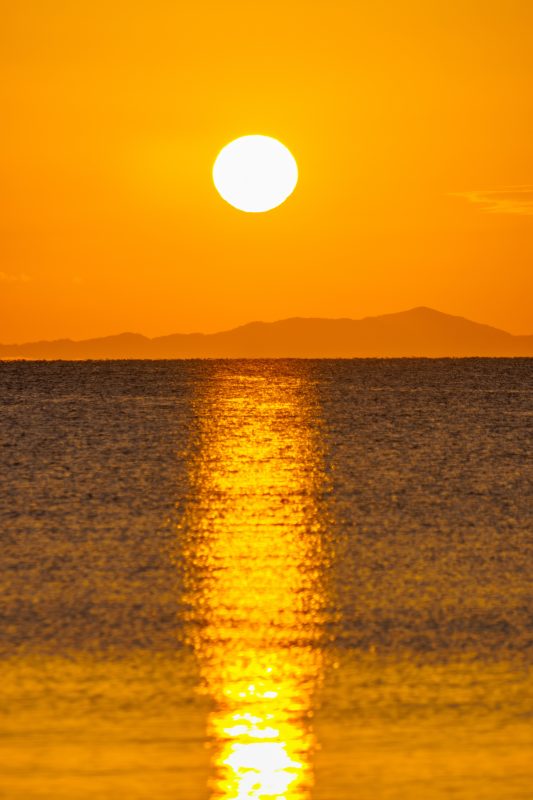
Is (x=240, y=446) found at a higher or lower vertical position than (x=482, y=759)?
higher

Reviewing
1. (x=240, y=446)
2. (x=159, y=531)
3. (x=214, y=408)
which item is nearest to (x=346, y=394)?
(x=214, y=408)

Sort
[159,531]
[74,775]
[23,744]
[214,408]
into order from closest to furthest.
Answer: [74,775] < [23,744] < [159,531] < [214,408]

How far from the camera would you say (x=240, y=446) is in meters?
72.0

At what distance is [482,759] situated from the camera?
516 inches

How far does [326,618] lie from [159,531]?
41.9ft

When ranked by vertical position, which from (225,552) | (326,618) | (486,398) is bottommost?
(326,618)

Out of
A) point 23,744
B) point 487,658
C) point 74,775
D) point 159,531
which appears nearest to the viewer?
point 74,775

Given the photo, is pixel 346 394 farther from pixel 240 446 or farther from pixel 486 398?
pixel 240 446

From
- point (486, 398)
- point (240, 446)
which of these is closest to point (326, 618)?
point (240, 446)

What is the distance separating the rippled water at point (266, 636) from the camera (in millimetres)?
12781

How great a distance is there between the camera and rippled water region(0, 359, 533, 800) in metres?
12.8

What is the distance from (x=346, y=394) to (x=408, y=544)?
427 ft

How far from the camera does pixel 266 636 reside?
1931cm

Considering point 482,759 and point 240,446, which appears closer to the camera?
point 482,759
